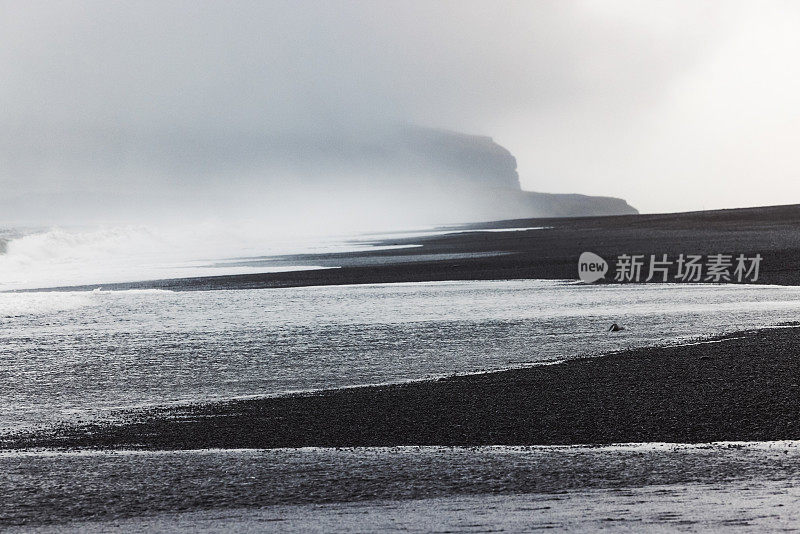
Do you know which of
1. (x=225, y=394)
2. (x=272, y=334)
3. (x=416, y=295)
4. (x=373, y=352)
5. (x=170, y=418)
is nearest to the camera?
(x=170, y=418)

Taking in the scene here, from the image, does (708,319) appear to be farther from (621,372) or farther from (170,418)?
(170,418)

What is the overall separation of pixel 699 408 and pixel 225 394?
4489 millimetres

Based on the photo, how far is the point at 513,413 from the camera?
328 inches

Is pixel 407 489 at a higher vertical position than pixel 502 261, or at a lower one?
lower

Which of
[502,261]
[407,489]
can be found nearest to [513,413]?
[407,489]

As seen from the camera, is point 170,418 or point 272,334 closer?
point 170,418

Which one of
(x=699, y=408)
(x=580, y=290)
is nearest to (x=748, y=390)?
(x=699, y=408)

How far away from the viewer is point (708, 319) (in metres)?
14.5

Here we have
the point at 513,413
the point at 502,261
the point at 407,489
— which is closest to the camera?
the point at 407,489

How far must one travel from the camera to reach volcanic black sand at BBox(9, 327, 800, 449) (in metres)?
7.50

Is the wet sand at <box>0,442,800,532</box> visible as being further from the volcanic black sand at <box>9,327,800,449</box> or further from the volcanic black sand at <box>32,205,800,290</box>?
the volcanic black sand at <box>32,205,800,290</box>

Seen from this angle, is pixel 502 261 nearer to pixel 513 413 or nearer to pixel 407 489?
pixel 513 413

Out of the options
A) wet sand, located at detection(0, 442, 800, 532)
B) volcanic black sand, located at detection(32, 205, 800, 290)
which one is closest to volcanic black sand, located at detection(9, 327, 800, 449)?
wet sand, located at detection(0, 442, 800, 532)

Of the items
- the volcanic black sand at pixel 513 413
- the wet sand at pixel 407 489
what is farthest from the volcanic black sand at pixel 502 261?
the wet sand at pixel 407 489
